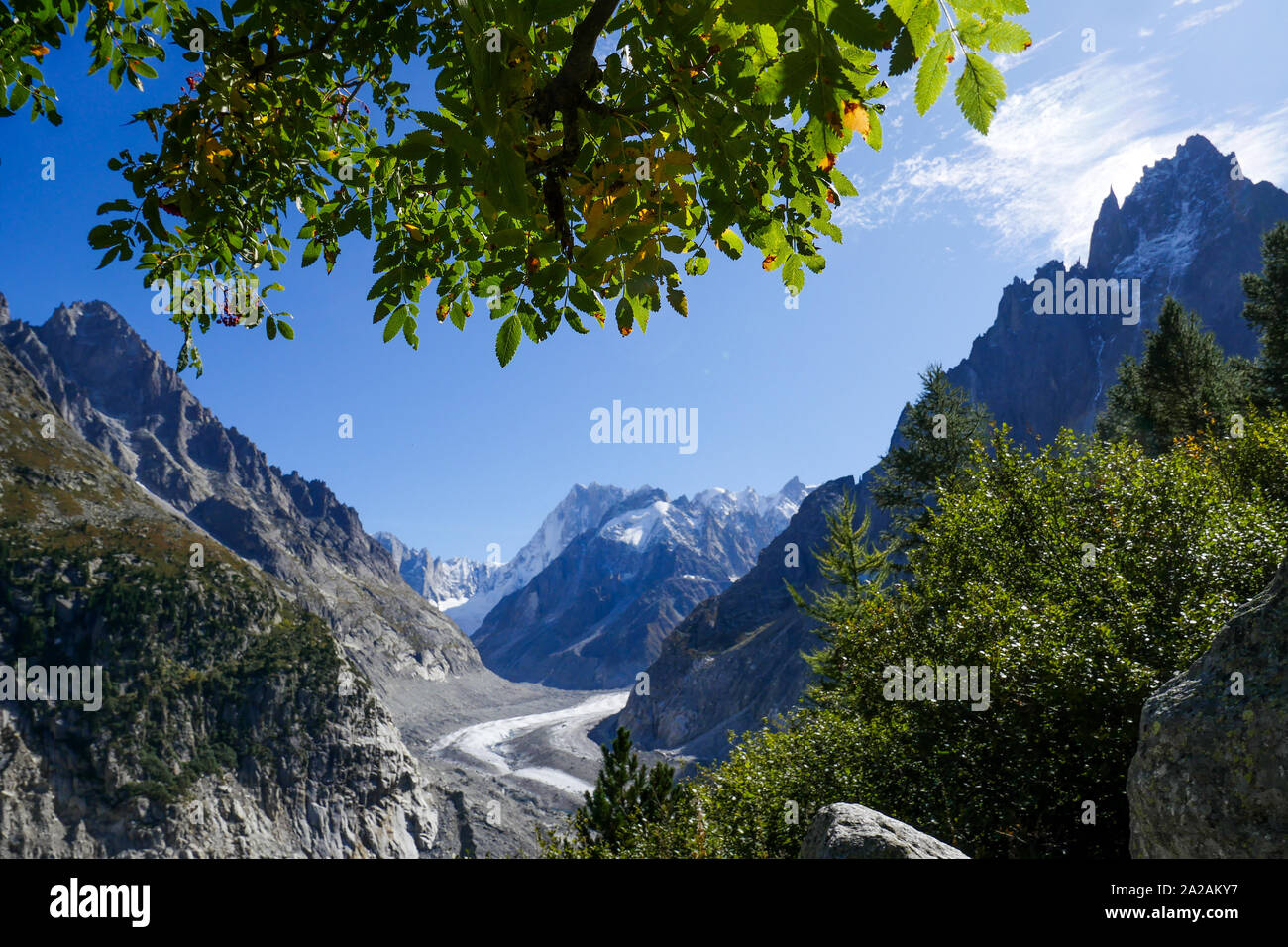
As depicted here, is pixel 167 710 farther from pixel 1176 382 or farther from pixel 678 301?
pixel 1176 382

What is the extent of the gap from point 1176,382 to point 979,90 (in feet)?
161

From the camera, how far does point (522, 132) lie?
2.22 m

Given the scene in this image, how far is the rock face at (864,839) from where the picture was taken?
5469 millimetres

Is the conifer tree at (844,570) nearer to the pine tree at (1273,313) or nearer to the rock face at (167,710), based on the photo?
the pine tree at (1273,313)

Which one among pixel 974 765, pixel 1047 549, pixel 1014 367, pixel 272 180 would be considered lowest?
pixel 974 765

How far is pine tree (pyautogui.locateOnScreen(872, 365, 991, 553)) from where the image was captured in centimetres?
3278

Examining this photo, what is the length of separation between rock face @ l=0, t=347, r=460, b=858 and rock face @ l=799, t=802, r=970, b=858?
9930cm

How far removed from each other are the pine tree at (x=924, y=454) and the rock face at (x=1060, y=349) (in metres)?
115

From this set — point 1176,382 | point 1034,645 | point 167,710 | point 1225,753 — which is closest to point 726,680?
point 167,710

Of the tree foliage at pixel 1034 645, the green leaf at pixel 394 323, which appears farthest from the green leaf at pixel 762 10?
the tree foliage at pixel 1034 645

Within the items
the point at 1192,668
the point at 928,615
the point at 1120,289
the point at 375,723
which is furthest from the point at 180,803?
the point at 1120,289
